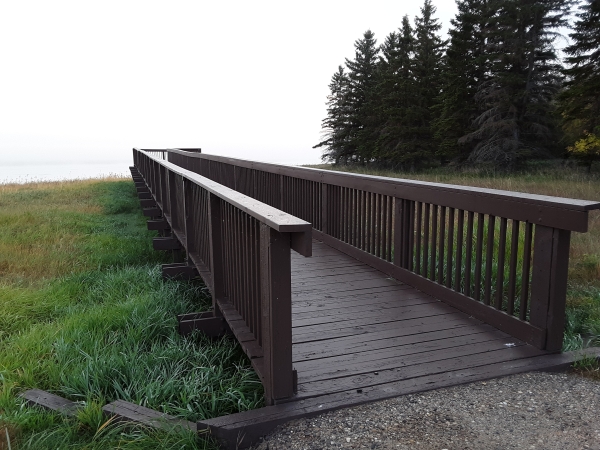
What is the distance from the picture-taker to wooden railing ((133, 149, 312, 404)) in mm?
2324

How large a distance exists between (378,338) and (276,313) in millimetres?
1130

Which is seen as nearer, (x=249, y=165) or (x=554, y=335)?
(x=554, y=335)

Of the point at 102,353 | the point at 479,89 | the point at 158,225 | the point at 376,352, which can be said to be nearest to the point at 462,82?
the point at 479,89

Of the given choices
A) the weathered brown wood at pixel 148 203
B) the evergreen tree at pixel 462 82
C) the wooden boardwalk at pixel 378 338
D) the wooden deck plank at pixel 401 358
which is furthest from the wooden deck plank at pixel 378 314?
the evergreen tree at pixel 462 82

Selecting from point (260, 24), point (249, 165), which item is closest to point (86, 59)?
point (260, 24)

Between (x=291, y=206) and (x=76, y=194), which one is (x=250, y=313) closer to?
(x=291, y=206)

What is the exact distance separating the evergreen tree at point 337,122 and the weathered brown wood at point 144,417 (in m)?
38.5

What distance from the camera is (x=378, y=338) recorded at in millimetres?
3289

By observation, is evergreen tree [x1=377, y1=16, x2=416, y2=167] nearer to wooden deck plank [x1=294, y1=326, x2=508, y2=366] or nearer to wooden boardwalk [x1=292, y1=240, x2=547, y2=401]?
wooden boardwalk [x1=292, y1=240, x2=547, y2=401]

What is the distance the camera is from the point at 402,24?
3412 centimetres

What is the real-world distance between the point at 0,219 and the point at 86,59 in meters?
25.7

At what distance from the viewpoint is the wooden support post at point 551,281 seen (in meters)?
2.91

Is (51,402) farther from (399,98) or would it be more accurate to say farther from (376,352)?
(399,98)

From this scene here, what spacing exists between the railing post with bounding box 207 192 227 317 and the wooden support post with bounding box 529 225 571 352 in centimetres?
204
